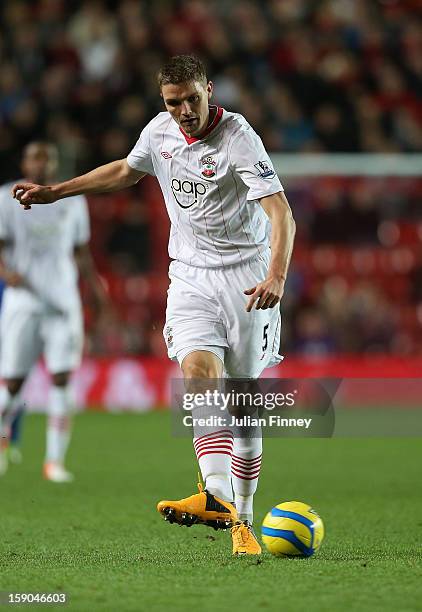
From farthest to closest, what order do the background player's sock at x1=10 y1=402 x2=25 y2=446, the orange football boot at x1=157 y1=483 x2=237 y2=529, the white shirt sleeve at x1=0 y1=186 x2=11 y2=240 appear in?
the background player's sock at x1=10 y1=402 x2=25 y2=446 → the white shirt sleeve at x1=0 y1=186 x2=11 y2=240 → the orange football boot at x1=157 y1=483 x2=237 y2=529

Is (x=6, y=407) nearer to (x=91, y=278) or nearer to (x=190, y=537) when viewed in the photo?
(x=91, y=278)

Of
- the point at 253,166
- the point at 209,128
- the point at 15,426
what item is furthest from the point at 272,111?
the point at 253,166

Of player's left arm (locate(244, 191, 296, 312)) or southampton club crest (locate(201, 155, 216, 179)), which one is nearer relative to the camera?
player's left arm (locate(244, 191, 296, 312))

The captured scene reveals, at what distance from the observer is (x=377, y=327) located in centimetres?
1511

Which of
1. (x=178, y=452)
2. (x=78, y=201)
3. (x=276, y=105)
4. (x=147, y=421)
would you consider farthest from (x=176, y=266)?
(x=276, y=105)

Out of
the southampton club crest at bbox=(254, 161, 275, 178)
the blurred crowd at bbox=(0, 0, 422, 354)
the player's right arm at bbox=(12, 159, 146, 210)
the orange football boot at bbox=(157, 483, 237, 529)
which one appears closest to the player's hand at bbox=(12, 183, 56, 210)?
the player's right arm at bbox=(12, 159, 146, 210)

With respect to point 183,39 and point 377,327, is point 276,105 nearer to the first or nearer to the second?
point 183,39

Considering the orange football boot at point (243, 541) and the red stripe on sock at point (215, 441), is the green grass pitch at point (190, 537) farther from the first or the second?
the red stripe on sock at point (215, 441)

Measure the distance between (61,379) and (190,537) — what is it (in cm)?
339

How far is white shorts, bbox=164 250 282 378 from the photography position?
550 centimetres

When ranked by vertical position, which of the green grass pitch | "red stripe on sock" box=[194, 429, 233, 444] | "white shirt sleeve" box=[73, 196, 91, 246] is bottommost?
the green grass pitch

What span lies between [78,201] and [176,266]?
147 inches

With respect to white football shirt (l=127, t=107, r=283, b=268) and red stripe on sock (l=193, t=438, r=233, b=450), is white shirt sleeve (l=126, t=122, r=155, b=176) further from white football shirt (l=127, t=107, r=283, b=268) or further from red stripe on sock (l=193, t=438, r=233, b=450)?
red stripe on sock (l=193, t=438, r=233, b=450)

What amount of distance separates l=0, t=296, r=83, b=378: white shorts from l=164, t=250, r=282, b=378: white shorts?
3.71 meters
